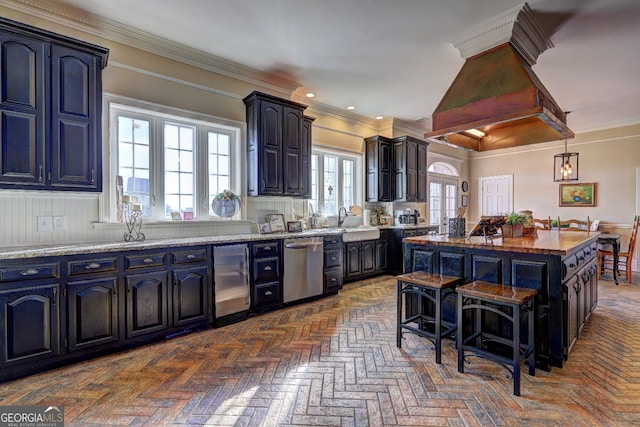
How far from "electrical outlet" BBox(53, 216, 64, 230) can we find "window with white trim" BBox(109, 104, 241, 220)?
606 mm

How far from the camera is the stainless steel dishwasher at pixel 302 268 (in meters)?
4.00

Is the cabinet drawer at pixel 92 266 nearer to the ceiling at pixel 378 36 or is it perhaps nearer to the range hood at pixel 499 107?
the ceiling at pixel 378 36

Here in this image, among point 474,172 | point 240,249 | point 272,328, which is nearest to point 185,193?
point 240,249

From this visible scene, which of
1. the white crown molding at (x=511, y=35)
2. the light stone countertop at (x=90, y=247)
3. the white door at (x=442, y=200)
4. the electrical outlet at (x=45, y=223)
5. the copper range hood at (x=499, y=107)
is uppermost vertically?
the white crown molding at (x=511, y=35)

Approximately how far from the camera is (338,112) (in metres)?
5.71

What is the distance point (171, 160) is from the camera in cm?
370

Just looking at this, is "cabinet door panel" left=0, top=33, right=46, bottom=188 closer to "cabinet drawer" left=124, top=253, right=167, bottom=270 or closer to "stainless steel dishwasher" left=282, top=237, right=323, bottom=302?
"cabinet drawer" left=124, top=253, right=167, bottom=270

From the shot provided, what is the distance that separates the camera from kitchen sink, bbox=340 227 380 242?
5084 millimetres

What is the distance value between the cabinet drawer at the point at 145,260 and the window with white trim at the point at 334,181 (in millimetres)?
2901

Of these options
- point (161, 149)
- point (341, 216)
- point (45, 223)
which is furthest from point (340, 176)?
point (45, 223)

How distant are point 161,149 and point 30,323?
203 centimetres

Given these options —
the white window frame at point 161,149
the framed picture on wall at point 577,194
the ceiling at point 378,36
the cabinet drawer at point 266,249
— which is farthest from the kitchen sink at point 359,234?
the framed picture on wall at point 577,194

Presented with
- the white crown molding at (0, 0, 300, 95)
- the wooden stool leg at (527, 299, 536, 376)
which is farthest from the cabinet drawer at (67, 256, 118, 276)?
the wooden stool leg at (527, 299, 536, 376)

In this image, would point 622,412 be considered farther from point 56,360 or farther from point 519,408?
point 56,360
